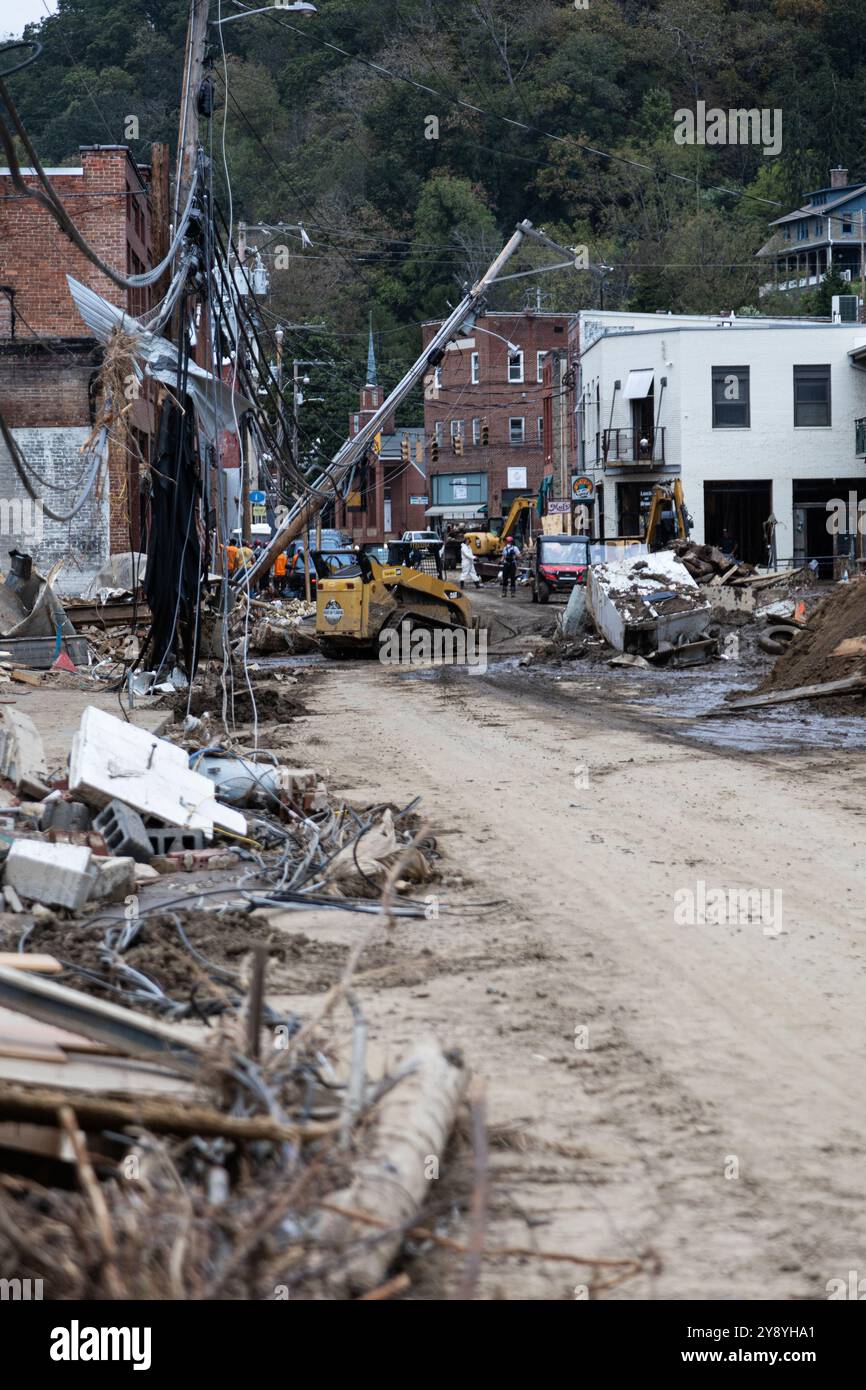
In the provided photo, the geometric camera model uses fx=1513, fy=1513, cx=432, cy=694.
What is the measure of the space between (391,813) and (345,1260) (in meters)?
7.12

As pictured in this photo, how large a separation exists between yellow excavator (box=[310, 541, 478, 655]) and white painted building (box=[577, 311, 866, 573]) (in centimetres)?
2499

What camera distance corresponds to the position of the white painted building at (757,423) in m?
51.9

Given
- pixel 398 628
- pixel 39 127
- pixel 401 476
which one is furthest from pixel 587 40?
pixel 398 628

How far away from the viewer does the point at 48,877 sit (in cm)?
808

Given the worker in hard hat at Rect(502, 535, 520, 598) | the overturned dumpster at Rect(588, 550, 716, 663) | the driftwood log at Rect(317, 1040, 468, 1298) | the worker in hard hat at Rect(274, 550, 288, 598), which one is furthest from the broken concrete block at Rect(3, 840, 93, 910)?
the worker in hard hat at Rect(502, 535, 520, 598)

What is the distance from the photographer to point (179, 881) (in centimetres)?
904

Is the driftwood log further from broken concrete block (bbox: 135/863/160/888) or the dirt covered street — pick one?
broken concrete block (bbox: 135/863/160/888)

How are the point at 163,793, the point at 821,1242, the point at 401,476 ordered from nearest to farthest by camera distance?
the point at 821,1242, the point at 163,793, the point at 401,476

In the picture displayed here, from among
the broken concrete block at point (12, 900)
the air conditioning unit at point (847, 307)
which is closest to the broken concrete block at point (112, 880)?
the broken concrete block at point (12, 900)

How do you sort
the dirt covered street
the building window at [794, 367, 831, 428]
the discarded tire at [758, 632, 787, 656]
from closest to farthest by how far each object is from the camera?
the dirt covered street
the discarded tire at [758, 632, 787, 656]
the building window at [794, 367, 831, 428]

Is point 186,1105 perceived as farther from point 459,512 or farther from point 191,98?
point 459,512

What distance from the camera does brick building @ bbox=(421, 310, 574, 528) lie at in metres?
83.0

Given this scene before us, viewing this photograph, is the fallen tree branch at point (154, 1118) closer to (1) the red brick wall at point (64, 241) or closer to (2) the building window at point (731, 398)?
(1) the red brick wall at point (64, 241)
